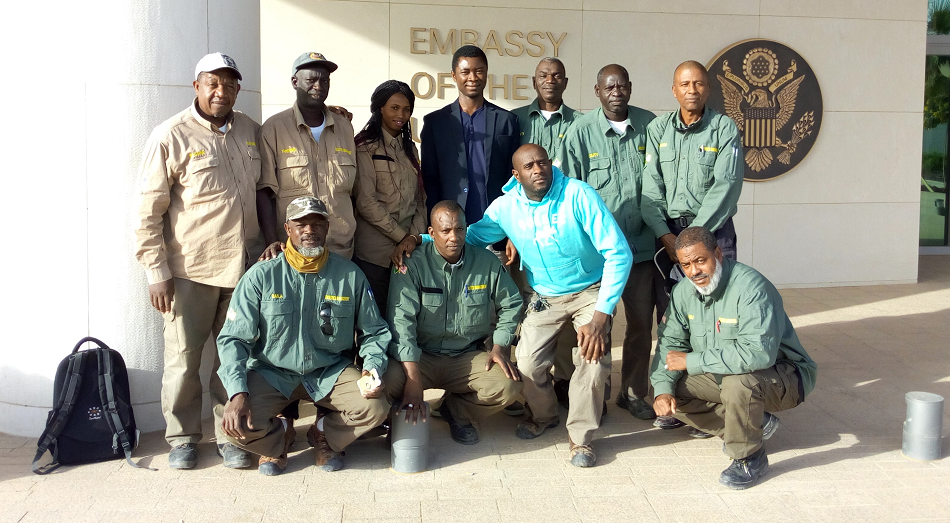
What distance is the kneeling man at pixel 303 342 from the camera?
3.86 m

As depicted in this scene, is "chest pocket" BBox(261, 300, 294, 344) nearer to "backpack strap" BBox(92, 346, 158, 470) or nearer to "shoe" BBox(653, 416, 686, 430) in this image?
"backpack strap" BBox(92, 346, 158, 470)

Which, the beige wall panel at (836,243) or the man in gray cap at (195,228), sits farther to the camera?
the beige wall panel at (836,243)

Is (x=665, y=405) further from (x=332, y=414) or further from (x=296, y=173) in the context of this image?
(x=296, y=173)

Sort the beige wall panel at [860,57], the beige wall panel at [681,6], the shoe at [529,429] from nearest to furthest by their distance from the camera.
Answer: the shoe at [529,429] < the beige wall panel at [681,6] < the beige wall panel at [860,57]

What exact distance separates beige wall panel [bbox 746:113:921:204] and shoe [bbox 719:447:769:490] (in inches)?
192

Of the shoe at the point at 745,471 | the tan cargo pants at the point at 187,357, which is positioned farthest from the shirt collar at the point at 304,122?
the shoe at the point at 745,471

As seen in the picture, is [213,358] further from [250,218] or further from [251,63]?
[251,63]

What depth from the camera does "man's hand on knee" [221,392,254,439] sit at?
3.67 m

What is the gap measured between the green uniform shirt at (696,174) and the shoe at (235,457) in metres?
2.46

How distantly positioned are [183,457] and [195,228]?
3.62 feet

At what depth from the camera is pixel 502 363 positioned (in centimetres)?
420

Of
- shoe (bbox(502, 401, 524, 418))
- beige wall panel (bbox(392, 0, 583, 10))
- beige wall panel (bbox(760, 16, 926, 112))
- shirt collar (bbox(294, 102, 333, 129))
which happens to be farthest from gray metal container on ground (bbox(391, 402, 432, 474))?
beige wall panel (bbox(760, 16, 926, 112))

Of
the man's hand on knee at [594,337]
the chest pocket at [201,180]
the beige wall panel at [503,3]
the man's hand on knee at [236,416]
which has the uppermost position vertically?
the beige wall panel at [503,3]

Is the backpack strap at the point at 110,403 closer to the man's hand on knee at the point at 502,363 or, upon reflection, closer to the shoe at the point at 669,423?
the man's hand on knee at the point at 502,363
